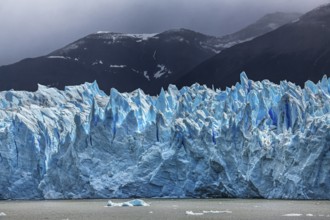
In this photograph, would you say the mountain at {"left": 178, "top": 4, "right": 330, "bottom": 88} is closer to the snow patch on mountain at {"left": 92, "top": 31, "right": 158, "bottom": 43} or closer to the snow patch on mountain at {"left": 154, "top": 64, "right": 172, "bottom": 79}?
the snow patch on mountain at {"left": 154, "top": 64, "right": 172, "bottom": 79}

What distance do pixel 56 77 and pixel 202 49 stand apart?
126 feet

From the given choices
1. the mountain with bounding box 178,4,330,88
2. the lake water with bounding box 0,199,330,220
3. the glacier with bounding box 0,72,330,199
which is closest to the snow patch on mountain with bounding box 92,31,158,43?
the mountain with bounding box 178,4,330,88

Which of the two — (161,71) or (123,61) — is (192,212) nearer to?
(161,71)

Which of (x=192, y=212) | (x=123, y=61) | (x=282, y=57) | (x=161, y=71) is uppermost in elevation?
(x=123, y=61)

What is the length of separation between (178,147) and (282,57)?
189 ft

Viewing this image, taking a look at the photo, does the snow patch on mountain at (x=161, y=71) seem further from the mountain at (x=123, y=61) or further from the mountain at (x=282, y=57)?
the mountain at (x=282, y=57)

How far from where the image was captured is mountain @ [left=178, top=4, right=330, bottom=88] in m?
95.7

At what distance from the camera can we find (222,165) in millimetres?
47031

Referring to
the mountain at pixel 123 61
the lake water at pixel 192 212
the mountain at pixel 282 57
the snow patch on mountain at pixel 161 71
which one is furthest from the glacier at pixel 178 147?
the snow patch on mountain at pixel 161 71

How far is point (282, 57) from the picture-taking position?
102 m

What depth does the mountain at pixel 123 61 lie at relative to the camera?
127 m

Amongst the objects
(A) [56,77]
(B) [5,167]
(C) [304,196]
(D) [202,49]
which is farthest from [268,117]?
(D) [202,49]

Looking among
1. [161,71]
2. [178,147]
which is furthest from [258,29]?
[178,147]

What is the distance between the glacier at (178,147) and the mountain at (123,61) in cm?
6683
